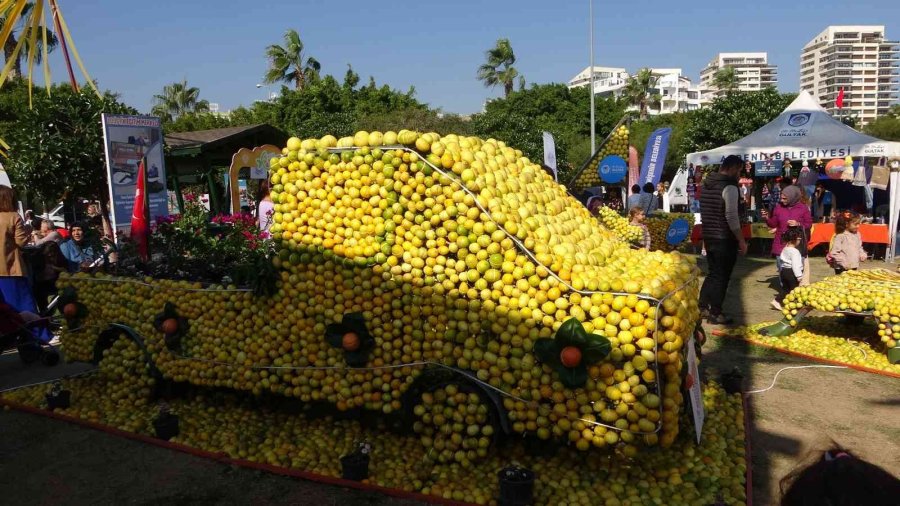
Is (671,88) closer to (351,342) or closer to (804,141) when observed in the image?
(804,141)

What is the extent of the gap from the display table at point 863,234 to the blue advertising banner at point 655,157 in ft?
10.8

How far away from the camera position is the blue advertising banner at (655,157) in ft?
40.8

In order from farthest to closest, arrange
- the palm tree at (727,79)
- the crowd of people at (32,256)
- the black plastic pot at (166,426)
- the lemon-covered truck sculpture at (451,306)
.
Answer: the palm tree at (727,79) < the crowd of people at (32,256) < the black plastic pot at (166,426) < the lemon-covered truck sculpture at (451,306)

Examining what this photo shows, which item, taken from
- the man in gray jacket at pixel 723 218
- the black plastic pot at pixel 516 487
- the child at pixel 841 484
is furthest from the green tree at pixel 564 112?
the child at pixel 841 484

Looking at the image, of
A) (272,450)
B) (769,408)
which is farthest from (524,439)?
(769,408)

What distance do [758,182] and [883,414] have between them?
20.1m

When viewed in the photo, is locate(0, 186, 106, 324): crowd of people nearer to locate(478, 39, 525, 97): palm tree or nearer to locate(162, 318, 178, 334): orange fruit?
locate(162, 318, 178, 334): orange fruit

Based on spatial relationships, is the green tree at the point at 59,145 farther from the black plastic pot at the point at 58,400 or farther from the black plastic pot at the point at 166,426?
the black plastic pot at the point at 166,426

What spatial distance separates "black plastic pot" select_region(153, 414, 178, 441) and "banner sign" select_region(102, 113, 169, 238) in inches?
214

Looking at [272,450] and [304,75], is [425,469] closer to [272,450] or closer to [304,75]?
[272,450]

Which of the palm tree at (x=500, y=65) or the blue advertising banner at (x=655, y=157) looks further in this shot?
the palm tree at (x=500, y=65)

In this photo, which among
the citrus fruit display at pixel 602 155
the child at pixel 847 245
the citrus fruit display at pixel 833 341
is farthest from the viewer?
the citrus fruit display at pixel 602 155

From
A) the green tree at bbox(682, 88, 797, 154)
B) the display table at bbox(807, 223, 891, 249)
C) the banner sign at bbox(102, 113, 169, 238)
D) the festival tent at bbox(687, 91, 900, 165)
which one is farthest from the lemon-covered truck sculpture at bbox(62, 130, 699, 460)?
the green tree at bbox(682, 88, 797, 154)

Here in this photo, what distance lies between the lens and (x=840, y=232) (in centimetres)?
857
